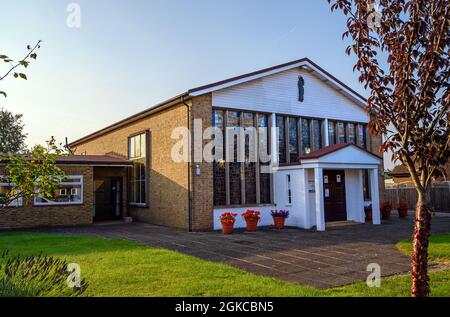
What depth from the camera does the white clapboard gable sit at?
50.9ft

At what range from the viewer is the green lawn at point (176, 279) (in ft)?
18.6

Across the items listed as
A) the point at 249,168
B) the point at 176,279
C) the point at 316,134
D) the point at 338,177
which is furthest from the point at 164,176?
the point at 176,279

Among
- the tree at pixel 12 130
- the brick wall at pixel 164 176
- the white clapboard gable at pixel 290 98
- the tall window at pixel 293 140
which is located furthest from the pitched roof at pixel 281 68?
the tree at pixel 12 130

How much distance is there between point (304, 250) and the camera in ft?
31.7

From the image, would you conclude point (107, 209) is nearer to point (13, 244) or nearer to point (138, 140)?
point (138, 140)

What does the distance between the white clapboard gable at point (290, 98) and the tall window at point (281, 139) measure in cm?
43

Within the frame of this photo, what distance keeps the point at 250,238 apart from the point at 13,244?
7.05 m

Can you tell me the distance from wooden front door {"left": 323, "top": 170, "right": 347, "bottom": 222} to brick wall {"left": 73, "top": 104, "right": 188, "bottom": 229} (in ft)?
20.5

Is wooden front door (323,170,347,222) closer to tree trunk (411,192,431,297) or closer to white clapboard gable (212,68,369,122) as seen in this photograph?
white clapboard gable (212,68,369,122)

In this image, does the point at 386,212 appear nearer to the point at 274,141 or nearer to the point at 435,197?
the point at 274,141

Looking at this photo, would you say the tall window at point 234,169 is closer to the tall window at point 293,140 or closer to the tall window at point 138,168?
the tall window at point 293,140

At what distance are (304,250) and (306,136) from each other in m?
8.74

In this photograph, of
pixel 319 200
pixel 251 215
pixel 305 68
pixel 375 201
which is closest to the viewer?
pixel 251 215
